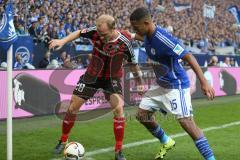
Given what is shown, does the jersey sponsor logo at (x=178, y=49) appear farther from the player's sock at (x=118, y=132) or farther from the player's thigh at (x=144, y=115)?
the player's sock at (x=118, y=132)

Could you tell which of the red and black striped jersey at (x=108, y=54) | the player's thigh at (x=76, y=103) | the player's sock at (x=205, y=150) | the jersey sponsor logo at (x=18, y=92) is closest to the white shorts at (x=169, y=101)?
the player's sock at (x=205, y=150)

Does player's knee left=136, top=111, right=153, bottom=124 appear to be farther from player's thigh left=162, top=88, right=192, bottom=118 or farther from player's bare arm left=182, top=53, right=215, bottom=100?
player's bare arm left=182, top=53, right=215, bottom=100

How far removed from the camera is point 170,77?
639 cm

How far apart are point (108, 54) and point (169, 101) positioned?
1.29 m

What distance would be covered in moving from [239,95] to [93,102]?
8.43 metres

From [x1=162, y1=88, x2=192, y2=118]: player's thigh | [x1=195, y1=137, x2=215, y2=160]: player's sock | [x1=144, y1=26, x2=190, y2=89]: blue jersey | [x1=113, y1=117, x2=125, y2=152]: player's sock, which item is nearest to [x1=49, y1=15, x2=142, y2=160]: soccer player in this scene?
[x1=113, y1=117, x2=125, y2=152]: player's sock

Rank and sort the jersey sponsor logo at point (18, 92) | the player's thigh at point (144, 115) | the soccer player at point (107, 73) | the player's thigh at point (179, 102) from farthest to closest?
the jersey sponsor logo at point (18, 92), the soccer player at point (107, 73), the player's thigh at point (144, 115), the player's thigh at point (179, 102)

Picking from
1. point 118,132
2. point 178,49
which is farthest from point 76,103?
point 178,49

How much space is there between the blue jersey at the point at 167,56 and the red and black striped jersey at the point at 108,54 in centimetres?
68

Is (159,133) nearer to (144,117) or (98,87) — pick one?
(144,117)

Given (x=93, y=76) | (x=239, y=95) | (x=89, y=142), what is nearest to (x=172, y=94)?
(x=93, y=76)

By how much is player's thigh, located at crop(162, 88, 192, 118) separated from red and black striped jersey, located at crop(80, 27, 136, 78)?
102cm

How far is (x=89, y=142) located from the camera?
8.42 m

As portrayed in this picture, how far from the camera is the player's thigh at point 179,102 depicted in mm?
6246
